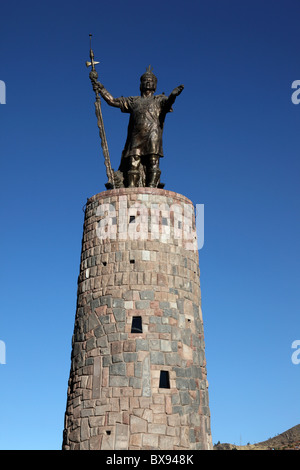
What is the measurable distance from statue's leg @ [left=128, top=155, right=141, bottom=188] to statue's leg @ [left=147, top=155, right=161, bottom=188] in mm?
308

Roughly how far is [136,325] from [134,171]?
4.70 meters

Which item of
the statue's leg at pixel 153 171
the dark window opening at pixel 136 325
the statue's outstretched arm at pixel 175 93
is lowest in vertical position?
the dark window opening at pixel 136 325

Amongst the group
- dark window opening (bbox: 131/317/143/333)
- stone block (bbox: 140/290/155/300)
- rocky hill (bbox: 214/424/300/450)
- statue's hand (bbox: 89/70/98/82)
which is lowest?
rocky hill (bbox: 214/424/300/450)

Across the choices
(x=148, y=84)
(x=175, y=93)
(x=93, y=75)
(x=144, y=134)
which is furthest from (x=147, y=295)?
(x=93, y=75)

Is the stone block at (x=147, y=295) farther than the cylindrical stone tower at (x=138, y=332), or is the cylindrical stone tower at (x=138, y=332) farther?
the stone block at (x=147, y=295)

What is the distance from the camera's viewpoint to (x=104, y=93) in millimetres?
16750

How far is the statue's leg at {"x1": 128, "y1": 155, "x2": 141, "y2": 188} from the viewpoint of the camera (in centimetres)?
1584

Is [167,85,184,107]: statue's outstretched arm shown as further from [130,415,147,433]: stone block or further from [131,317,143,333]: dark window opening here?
[130,415,147,433]: stone block

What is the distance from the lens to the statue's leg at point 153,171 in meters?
15.8

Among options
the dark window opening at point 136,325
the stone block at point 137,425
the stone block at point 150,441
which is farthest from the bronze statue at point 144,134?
the stone block at point 150,441

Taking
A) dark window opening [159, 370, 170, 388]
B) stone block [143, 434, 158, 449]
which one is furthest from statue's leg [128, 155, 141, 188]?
stone block [143, 434, 158, 449]

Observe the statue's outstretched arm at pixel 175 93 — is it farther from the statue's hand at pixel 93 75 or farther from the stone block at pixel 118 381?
the stone block at pixel 118 381

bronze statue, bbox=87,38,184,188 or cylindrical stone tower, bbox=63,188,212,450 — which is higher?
bronze statue, bbox=87,38,184,188
